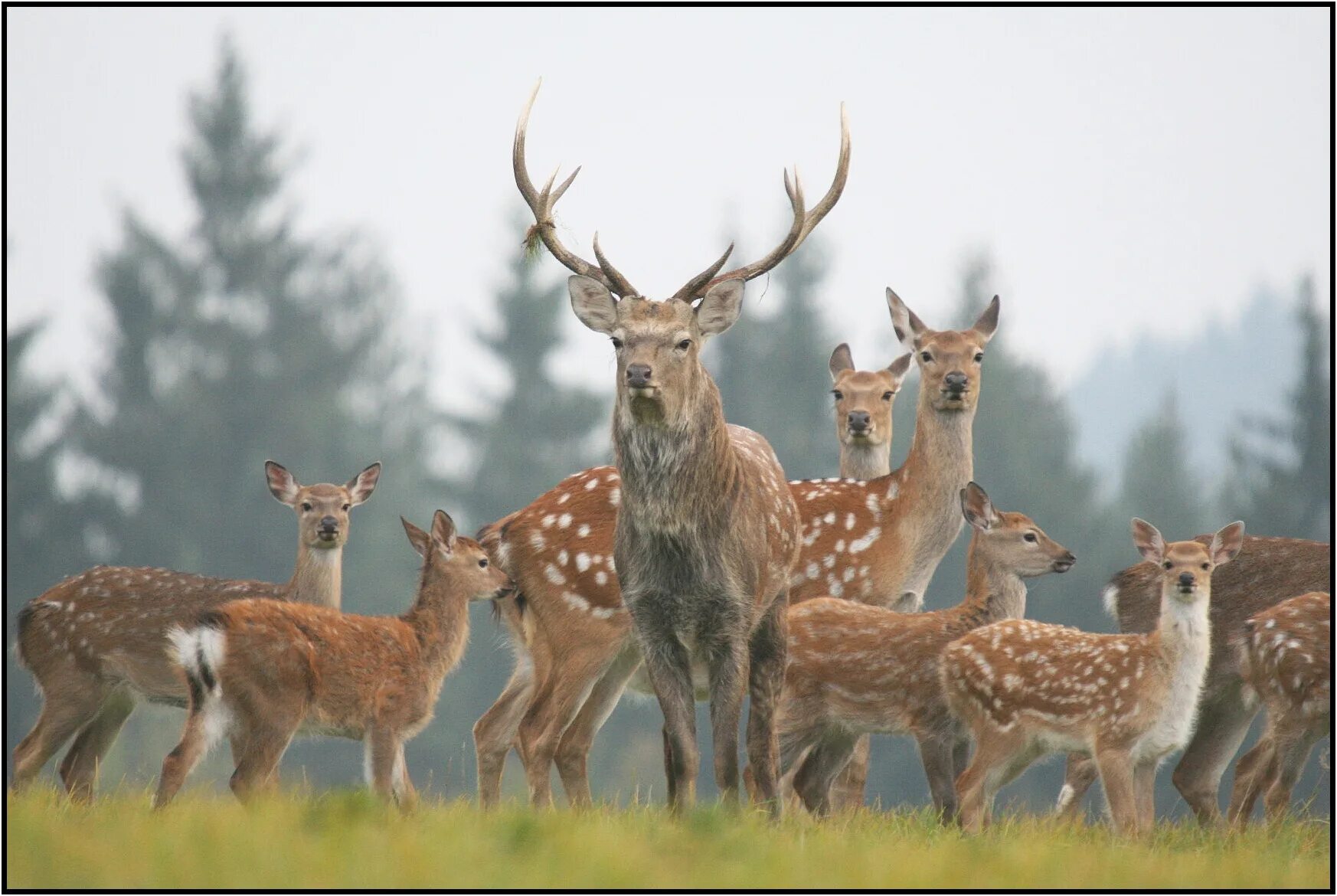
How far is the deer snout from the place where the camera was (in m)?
8.51

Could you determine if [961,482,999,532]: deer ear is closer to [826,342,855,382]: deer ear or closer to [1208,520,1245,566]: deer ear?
[1208,520,1245,566]: deer ear

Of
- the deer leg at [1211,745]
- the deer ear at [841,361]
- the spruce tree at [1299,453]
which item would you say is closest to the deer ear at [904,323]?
the deer ear at [841,361]

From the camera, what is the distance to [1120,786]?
21.8 feet

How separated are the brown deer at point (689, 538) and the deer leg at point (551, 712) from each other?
0.92 meters

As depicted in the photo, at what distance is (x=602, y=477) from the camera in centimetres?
775

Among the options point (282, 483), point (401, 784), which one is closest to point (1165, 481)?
point (282, 483)

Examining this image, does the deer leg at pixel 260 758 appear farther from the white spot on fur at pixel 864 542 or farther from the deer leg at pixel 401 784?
the white spot on fur at pixel 864 542

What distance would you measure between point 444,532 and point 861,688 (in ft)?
5.97

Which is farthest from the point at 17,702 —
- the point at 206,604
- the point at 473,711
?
the point at 206,604

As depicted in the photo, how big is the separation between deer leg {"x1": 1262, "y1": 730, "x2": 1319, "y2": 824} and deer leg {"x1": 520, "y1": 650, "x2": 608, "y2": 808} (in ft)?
8.61

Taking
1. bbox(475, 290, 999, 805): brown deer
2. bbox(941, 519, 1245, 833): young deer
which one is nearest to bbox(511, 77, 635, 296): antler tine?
bbox(475, 290, 999, 805): brown deer

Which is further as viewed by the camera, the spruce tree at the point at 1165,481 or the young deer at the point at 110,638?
the spruce tree at the point at 1165,481

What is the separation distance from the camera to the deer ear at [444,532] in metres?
7.47

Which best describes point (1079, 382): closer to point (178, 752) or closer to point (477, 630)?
point (477, 630)
